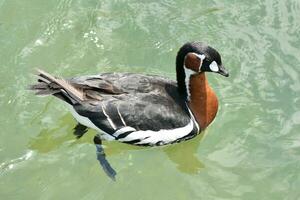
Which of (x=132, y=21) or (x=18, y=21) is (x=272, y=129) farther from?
(x=18, y=21)

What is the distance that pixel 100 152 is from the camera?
6281 mm

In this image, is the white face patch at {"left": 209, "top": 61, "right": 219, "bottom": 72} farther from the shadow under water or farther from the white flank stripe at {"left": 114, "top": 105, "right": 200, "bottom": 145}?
the shadow under water

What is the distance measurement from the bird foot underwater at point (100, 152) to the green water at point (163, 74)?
0.07 meters

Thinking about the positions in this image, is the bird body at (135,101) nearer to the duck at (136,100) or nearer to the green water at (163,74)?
the duck at (136,100)

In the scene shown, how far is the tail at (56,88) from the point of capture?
5.88m

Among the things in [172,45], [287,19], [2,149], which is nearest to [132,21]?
[172,45]

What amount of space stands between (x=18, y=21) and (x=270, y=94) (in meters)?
3.09

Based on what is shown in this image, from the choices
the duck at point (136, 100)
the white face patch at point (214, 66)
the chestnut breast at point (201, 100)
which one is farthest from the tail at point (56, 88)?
the white face patch at point (214, 66)

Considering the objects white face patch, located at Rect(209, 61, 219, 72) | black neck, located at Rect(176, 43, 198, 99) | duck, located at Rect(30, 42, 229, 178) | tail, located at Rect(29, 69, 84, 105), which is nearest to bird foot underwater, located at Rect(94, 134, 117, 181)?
duck, located at Rect(30, 42, 229, 178)

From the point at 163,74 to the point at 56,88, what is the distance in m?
1.57

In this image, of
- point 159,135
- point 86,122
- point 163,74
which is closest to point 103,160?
point 86,122

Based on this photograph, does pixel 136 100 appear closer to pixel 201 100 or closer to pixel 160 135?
pixel 160 135

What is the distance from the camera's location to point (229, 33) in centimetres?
744

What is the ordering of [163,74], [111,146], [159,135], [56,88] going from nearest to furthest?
[56,88] < [159,135] < [111,146] < [163,74]
